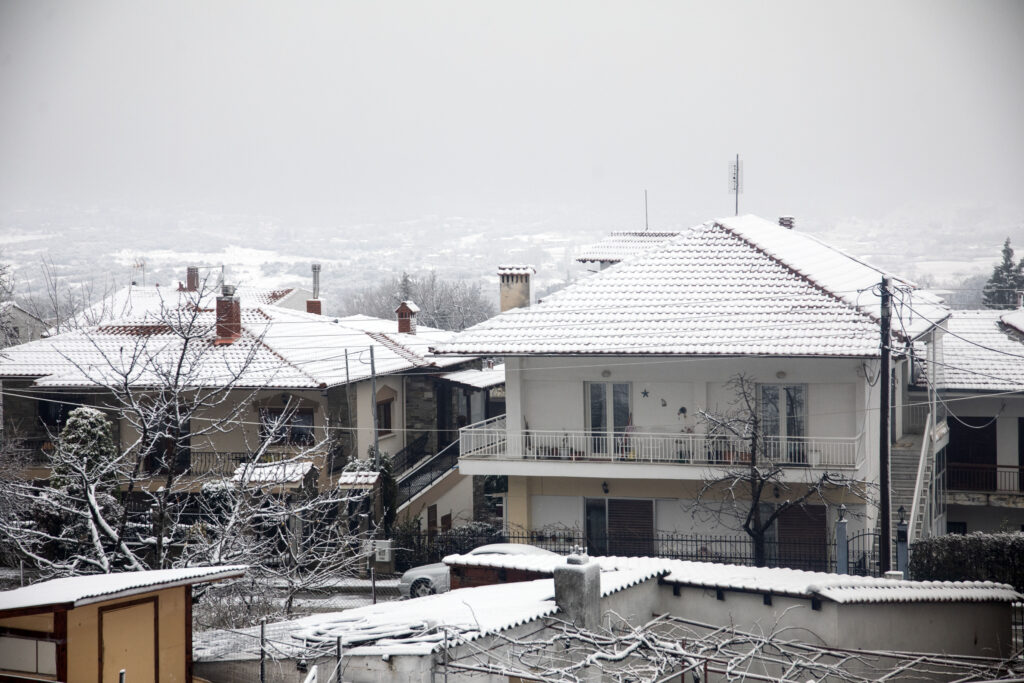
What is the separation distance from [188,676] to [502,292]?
2251 centimetres

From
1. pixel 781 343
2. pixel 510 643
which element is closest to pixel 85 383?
pixel 781 343

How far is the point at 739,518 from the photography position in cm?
2241

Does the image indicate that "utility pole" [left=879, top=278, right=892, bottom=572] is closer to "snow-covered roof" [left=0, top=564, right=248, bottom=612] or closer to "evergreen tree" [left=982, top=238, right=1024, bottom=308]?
"snow-covered roof" [left=0, top=564, right=248, bottom=612]

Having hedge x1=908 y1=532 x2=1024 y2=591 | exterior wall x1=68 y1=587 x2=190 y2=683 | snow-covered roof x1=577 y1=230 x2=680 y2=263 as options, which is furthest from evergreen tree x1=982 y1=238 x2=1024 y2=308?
exterior wall x1=68 y1=587 x2=190 y2=683

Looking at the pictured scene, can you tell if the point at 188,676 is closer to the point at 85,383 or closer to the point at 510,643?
the point at 510,643

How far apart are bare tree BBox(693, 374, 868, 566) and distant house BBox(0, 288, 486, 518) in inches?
294

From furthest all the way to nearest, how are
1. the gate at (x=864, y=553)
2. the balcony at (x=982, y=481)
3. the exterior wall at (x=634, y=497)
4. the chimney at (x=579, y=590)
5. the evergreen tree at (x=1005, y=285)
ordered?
the evergreen tree at (x=1005, y=285), the balcony at (x=982, y=481), the exterior wall at (x=634, y=497), the gate at (x=864, y=553), the chimney at (x=579, y=590)

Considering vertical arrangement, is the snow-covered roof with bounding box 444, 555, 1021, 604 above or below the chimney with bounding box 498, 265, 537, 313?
below

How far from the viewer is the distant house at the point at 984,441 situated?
2794 centimetres

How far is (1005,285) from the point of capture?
82625mm

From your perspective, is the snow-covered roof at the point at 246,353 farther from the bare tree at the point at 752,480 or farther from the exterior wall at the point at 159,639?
the exterior wall at the point at 159,639

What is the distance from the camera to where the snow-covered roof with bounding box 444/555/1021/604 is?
13180mm

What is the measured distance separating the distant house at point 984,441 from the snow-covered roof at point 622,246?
15552mm

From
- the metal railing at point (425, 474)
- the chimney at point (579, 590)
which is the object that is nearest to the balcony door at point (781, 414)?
the metal railing at point (425, 474)
